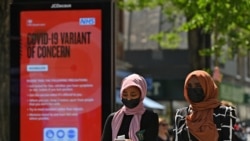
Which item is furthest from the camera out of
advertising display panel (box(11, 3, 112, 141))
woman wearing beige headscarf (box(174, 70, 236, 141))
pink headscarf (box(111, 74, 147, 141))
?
advertising display panel (box(11, 3, 112, 141))

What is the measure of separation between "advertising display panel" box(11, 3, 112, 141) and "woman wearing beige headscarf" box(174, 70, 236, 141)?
1.60 meters

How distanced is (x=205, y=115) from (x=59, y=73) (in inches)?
86.5

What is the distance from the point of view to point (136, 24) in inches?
1625

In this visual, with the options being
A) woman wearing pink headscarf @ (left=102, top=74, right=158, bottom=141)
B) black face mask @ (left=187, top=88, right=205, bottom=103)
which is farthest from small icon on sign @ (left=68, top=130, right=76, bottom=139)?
black face mask @ (left=187, top=88, right=205, bottom=103)

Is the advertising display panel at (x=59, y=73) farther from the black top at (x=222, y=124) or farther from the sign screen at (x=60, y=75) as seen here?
the black top at (x=222, y=124)

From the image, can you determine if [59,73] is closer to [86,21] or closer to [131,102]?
[86,21]

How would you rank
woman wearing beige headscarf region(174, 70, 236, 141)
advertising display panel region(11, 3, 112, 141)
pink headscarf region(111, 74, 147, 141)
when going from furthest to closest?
advertising display panel region(11, 3, 112, 141), pink headscarf region(111, 74, 147, 141), woman wearing beige headscarf region(174, 70, 236, 141)

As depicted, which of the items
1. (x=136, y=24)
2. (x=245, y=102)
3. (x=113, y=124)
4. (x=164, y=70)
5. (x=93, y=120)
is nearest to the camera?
(x=113, y=124)

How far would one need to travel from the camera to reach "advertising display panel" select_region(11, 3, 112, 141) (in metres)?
7.29

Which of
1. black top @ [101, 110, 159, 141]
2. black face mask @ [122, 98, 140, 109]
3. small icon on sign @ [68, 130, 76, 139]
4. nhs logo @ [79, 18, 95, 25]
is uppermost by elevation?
nhs logo @ [79, 18, 95, 25]

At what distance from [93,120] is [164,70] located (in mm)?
29384

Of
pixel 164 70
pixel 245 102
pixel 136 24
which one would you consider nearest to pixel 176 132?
pixel 164 70

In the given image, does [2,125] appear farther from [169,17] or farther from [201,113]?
[169,17]

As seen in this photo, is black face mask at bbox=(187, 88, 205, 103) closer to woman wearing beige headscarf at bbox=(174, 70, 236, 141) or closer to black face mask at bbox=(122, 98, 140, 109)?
woman wearing beige headscarf at bbox=(174, 70, 236, 141)
